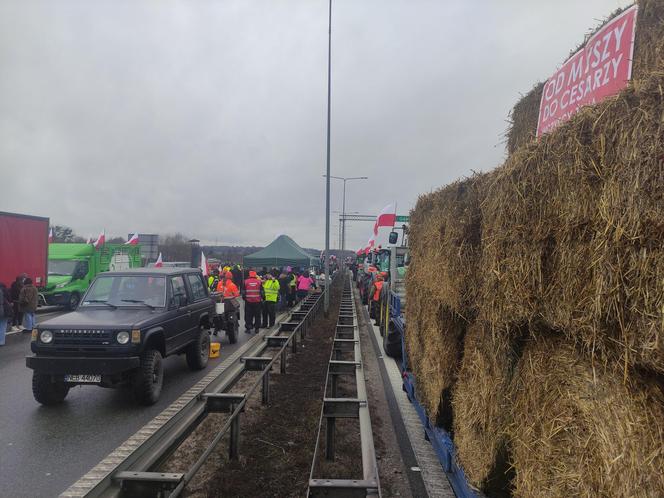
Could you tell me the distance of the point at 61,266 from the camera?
18359 mm

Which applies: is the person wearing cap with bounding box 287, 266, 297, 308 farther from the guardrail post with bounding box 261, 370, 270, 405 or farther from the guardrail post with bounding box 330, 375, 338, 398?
the guardrail post with bounding box 330, 375, 338, 398

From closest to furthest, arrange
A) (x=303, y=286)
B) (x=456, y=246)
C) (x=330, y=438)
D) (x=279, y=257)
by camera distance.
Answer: (x=456, y=246) → (x=330, y=438) → (x=303, y=286) → (x=279, y=257)

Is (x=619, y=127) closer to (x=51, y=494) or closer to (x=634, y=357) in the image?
(x=634, y=357)

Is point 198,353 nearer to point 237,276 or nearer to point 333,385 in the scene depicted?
point 333,385

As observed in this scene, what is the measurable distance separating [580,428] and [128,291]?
701cm

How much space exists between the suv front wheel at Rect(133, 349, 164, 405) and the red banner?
5.82 meters

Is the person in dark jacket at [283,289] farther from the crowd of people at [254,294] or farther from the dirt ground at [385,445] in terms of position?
the dirt ground at [385,445]

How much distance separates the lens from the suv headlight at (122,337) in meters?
5.99

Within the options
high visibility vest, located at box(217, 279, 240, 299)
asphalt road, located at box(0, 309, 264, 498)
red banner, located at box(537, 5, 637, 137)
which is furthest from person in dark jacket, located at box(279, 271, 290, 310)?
red banner, located at box(537, 5, 637, 137)

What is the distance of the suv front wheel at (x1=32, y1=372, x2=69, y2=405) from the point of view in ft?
20.2

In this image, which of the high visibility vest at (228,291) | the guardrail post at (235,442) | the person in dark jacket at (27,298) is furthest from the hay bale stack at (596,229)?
the person in dark jacket at (27,298)

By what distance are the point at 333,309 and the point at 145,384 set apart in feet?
47.2

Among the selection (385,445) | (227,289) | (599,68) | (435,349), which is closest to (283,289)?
(227,289)

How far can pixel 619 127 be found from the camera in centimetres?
159
